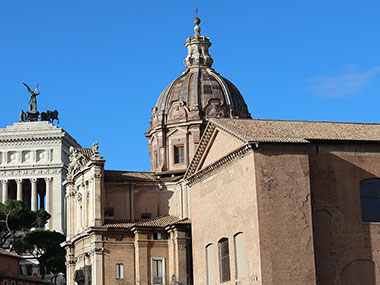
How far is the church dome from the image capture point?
65750 millimetres

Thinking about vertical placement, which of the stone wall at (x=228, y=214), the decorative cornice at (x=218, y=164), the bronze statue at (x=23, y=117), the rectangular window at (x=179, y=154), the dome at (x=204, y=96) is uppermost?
the bronze statue at (x=23, y=117)

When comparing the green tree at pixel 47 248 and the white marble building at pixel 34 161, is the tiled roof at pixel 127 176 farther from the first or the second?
the white marble building at pixel 34 161

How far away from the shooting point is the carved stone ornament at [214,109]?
65.6 meters

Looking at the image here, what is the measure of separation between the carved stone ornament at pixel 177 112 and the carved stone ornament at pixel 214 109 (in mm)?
1616

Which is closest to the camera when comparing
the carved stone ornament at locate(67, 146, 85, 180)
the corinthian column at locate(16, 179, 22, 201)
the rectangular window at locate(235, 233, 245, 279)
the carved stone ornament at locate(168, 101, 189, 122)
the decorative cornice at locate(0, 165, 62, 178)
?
the rectangular window at locate(235, 233, 245, 279)

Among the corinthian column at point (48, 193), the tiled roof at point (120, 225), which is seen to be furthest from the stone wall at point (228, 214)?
the corinthian column at point (48, 193)

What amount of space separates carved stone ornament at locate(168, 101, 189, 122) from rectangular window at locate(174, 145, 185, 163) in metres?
2.04

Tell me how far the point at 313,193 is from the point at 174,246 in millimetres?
15592

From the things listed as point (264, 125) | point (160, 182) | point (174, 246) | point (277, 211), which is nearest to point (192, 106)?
point (160, 182)

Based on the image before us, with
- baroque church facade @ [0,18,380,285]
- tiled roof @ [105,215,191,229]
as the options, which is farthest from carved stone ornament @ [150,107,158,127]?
tiled roof @ [105,215,191,229]

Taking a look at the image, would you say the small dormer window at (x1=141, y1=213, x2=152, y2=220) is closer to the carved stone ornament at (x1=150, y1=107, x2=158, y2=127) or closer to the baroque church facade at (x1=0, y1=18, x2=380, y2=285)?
the baroque church facade at (x1=0, y1=18, x2=380, y2=285)

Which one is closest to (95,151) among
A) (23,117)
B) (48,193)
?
(48,193)

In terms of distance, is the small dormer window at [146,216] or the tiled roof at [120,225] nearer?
the tiled roof at [120,225]

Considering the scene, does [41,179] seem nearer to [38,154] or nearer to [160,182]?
[38,154]
